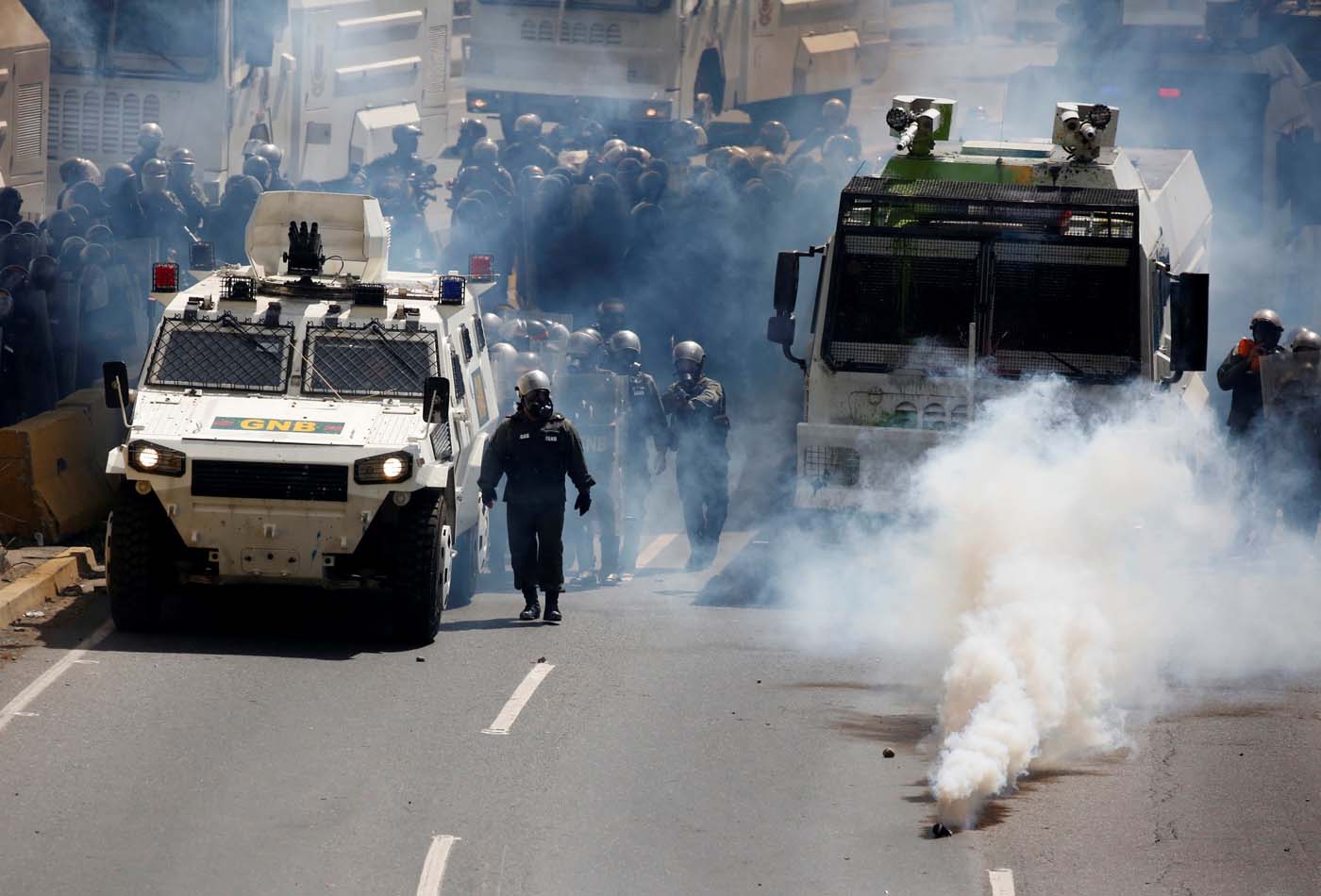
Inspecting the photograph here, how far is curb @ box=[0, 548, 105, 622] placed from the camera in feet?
44.7

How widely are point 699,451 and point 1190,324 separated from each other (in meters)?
4.42

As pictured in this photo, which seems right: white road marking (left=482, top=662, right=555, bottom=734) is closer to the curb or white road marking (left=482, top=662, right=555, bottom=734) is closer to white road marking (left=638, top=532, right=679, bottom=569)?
the curb

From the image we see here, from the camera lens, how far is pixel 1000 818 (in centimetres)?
934

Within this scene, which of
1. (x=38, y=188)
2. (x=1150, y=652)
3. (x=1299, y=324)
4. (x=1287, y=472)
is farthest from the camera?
(x=38, y=188)

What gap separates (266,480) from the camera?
12.6m

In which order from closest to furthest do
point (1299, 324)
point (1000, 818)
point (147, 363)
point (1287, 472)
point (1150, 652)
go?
point (1000, 818)
point (1150, 652)
point (147, 363)
point (1287, 472)
point (1299, 324)

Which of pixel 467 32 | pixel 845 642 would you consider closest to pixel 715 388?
pixel 845 642

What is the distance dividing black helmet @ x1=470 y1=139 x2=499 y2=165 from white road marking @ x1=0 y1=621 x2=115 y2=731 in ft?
46.9

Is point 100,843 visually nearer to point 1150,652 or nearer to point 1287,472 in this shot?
point 1150,652

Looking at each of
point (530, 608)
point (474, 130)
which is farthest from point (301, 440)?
point (474, 130)

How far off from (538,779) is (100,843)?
2095mm

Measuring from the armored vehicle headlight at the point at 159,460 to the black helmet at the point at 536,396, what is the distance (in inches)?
101

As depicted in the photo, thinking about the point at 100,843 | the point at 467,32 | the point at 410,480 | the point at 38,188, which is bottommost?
the point at 100,843

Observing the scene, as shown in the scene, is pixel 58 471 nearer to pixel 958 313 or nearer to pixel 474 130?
pixel 958 313
